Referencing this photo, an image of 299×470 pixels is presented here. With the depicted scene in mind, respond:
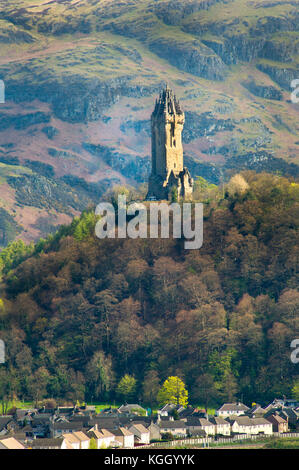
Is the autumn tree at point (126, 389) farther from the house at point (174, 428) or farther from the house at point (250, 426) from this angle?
the house at point (250, 426)

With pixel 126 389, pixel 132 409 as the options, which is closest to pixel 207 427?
pixel 132 409

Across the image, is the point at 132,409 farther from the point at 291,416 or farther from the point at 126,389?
the point at 291,416

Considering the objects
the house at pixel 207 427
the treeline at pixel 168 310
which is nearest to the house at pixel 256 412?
the house at pixel 207 427

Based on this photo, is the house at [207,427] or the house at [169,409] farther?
the house at [169,409]
